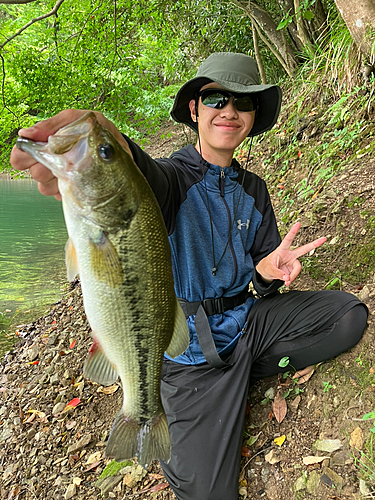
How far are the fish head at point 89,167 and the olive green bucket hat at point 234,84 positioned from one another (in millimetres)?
1580

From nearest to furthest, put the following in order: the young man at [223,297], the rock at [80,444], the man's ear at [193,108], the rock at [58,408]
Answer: the young man at [223,297] < the man's ear at [193,108] < the rock at [80,444] < the rock at [58,408]

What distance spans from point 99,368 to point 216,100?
83.8 inches

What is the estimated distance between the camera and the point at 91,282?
1653 mm

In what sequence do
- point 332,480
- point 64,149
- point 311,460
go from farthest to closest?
point 311,460
point 332,480
point 64,149

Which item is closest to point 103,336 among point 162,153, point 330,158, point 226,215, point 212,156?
point 226,215

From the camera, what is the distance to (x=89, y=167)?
5.04 feet

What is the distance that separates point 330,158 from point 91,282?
4988mm

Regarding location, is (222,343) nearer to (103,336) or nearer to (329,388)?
(329,388)

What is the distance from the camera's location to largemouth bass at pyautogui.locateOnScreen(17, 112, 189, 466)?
1.53 meters

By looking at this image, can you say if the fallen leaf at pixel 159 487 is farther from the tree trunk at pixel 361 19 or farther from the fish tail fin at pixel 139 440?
the tree trunk at pixel 361 19

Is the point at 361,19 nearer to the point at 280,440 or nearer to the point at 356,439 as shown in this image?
the point at 356,439

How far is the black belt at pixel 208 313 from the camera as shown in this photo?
2.75 meters

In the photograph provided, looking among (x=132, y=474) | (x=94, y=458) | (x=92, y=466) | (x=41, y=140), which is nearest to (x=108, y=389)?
(x=94, y=458)

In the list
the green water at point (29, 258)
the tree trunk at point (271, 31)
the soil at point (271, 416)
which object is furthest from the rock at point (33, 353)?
the tree trunk at point (271, 31)
